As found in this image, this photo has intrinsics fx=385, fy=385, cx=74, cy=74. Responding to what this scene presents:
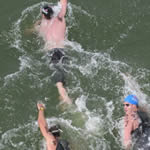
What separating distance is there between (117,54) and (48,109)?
2317mm

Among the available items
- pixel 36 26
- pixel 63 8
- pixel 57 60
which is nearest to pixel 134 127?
pixel 57 60

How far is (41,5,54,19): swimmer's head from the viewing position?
8867mm

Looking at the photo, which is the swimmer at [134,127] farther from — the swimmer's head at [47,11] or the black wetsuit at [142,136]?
the swimmer's head at [47,11]

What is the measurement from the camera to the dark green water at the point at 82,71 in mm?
7465

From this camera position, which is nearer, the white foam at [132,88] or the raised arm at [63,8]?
the white foam at [132,88]

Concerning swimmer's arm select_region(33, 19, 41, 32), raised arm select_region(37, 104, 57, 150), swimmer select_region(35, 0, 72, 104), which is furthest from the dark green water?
raised arm select_region(37, 104, 57, 150)

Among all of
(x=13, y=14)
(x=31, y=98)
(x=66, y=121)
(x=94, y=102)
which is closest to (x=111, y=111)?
(x=94, y=102)

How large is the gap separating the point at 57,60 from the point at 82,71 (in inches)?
24.0

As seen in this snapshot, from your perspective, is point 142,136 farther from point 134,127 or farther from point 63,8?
point 63,8

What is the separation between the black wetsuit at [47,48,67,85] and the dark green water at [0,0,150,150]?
0.18 metres

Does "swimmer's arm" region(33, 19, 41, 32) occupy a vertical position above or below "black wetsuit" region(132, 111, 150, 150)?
above

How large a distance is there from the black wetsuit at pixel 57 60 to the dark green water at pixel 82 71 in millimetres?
178

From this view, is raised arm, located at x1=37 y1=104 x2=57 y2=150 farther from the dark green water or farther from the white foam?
the white foam

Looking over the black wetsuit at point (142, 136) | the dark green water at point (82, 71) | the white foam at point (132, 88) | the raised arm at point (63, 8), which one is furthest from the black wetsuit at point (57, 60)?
the black wetsuit at point (142, 136)
